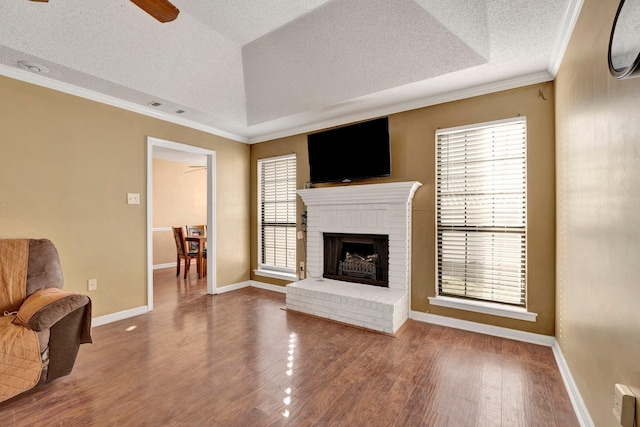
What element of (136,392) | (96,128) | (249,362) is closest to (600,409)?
(249,362)

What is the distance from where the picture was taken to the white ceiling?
2170 millimetres

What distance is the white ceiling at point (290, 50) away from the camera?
7.12 ft

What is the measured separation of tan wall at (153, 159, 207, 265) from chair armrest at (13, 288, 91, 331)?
483 cm

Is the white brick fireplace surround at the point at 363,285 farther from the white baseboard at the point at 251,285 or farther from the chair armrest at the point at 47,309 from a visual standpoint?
the chair armrest at the point at 47,309

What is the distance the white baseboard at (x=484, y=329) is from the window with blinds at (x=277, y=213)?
2086 millimetres

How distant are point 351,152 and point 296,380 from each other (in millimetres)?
2654

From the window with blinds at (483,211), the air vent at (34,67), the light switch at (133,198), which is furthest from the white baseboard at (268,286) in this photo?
the air vent at (34,67)

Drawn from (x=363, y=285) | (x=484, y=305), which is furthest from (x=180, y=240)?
(x=484, y=305)

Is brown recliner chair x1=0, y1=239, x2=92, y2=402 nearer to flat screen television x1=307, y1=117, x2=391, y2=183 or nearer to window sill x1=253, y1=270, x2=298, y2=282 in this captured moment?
window sill x1=253, y1=270, x2=298, y2=282

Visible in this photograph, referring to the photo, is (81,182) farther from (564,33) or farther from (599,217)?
(564,33)

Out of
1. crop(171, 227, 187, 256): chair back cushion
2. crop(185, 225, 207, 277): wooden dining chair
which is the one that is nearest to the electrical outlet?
crop(185, 225, 207, 277): wooden dining chair

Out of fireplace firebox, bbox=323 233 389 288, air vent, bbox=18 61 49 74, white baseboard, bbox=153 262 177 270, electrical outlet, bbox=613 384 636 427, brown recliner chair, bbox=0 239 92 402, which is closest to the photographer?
electrical outlet, bbox=613 384 636 427

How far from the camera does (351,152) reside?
3.73m

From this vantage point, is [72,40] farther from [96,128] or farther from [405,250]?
[405,250]
